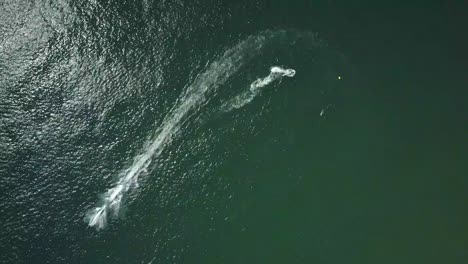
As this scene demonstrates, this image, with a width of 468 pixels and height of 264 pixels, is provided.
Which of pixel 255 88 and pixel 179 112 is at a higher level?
pixel 179 112

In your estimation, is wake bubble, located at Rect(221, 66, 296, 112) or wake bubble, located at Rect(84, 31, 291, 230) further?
wake bubble, located at Rect(221, 66, 296, 112)

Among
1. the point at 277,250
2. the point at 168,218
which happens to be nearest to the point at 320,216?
the point at 277,250

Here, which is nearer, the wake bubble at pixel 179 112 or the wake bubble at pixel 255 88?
the wake bubble at pixel 179 112

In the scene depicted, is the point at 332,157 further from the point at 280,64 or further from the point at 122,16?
the point at 122,16

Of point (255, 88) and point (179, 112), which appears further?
point (255, 88)
